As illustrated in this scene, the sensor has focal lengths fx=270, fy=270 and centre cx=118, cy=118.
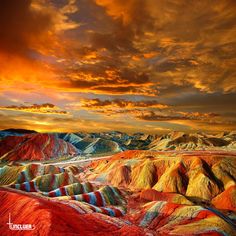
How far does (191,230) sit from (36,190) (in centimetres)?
3323

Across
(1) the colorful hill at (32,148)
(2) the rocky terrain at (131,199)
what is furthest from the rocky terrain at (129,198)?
(1) the colorful hill at (32,148)

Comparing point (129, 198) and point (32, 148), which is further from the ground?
point (129, 198)

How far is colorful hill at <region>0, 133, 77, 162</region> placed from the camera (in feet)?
460

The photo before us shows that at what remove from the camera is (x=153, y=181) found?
2650 inches

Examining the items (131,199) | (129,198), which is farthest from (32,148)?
(131,199)

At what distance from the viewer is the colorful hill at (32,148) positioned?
140 metres

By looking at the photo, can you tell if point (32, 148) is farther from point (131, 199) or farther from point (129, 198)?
point (131, 199)

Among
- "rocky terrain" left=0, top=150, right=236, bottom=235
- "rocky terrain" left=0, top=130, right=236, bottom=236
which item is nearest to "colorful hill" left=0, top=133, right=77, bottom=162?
"rocky terrain" left=0, top=130, right=236, bottom=236

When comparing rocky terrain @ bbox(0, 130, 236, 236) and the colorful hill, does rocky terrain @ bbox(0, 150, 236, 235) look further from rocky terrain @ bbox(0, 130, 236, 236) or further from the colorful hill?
the colorful hill

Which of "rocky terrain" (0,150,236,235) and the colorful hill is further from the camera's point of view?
the colorful hill

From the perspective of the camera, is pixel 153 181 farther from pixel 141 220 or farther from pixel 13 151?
pixel 13 151

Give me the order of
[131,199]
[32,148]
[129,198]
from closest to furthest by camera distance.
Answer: [131,199]
[129,198]
[32,148]

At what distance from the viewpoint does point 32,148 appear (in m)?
149

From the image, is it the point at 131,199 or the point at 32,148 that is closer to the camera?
the point at 131,199
